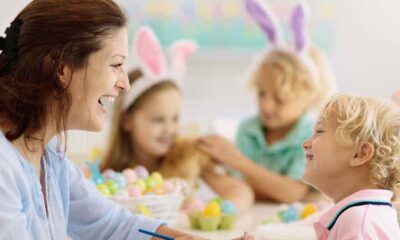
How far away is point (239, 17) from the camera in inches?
131

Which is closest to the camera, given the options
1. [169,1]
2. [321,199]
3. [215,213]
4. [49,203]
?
[49,203]

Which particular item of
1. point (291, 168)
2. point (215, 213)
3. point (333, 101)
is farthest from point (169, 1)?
point (333, 101)

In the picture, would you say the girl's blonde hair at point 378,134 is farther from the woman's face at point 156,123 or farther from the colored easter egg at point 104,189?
the woman's face at point 156,123

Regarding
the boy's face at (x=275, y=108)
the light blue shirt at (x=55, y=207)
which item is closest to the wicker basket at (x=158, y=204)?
the light blue shirt at (x=55, y=207)

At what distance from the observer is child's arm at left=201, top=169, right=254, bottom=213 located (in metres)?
2.02

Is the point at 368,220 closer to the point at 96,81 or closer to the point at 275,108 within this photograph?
the point at 96,81

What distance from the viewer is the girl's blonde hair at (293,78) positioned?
7.79ft

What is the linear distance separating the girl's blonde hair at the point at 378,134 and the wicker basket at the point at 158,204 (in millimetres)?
550

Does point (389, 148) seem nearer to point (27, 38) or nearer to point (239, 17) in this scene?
point (27, 38)

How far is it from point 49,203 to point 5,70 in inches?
9.4

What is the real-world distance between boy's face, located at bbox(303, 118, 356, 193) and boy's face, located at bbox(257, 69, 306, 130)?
109 cm

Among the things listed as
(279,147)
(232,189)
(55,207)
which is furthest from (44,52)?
(279,147)

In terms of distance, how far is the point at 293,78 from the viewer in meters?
2.40

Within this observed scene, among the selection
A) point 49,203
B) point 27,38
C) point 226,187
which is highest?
point 27,38
